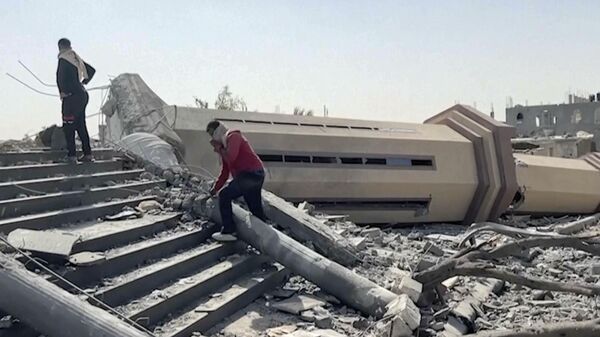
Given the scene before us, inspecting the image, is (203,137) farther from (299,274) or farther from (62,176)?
(299,274)

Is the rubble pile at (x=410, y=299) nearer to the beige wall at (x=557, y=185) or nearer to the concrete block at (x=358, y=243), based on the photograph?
the concrete block at (x=358, y=243)

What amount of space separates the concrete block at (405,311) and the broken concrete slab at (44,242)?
2843 millimetres

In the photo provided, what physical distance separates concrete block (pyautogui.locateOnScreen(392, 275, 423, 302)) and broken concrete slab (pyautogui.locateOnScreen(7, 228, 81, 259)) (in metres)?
3.16

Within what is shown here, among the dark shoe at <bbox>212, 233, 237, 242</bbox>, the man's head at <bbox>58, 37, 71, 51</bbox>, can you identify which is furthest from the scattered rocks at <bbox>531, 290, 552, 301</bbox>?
the man's head at <bbox>58, 37, 71, 51</bbox>

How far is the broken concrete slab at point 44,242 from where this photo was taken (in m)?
4.47

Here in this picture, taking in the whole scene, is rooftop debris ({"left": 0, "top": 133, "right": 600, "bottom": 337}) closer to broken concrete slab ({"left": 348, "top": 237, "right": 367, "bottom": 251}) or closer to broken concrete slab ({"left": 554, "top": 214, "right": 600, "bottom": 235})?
broken concrete slab ({"left": 348, "top": 237, "right": 367, "bottom": 251})

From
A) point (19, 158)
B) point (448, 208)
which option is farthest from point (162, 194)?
point (448, 208)

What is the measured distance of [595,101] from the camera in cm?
3800

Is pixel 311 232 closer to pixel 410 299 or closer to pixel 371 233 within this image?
pixel 410 299

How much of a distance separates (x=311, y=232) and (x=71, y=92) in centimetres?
352

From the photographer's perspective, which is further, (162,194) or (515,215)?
(515,215)

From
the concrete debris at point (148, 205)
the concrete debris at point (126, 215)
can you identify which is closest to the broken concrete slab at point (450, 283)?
the concrete debris at point (148, 205)

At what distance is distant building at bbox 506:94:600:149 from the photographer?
3734 centimetres

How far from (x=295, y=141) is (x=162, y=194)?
4827 millimetres
